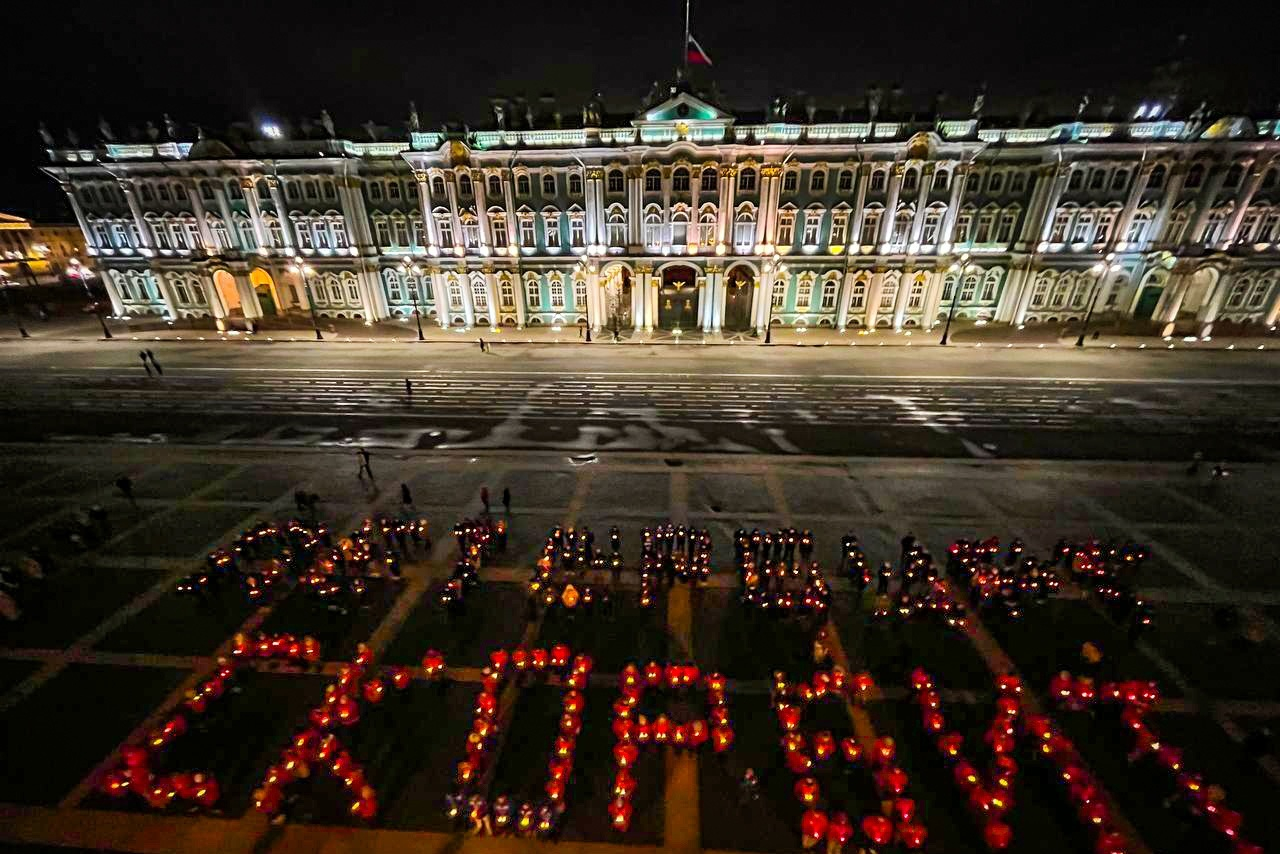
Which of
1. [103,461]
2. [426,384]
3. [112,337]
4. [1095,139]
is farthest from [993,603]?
[112,337]

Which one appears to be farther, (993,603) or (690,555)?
(690,555)

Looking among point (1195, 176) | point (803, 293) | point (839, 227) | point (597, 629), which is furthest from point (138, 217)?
point (1195, 176)

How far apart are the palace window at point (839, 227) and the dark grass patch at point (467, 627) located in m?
43.7

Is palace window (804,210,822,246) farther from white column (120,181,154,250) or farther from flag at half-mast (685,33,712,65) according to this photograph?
white column (120,181,154,250)

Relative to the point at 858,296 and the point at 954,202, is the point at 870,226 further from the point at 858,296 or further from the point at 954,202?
the point at 954,202

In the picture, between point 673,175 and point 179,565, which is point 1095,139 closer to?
point 673,175

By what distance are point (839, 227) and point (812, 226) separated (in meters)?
2.43

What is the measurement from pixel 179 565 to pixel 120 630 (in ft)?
9.66

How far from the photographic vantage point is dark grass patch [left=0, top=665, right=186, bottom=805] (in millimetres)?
10242

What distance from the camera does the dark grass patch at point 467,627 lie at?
13211 mm

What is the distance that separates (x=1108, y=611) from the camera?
48.0 feet

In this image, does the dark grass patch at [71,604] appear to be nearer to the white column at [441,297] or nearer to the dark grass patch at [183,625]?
the dark grass patch at [183,625]

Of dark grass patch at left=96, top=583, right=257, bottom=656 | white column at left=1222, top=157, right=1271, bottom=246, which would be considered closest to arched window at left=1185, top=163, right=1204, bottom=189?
white column at left=1222, top=157, right=1271, bottom=246

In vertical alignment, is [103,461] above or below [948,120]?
below
